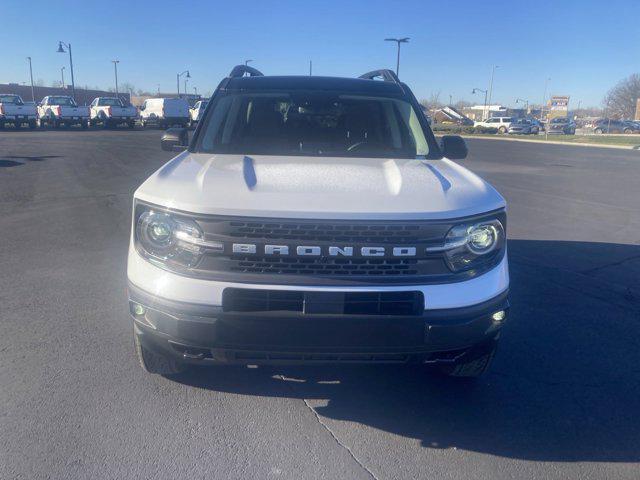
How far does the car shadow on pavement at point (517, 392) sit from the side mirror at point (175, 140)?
198 centimetres

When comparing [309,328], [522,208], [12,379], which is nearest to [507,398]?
[309,328]

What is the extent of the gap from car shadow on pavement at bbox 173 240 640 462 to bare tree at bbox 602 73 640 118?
9856 cm

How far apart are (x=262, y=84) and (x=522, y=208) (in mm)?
6982

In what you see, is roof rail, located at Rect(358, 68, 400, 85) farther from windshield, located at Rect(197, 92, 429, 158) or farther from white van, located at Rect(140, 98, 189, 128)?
white van, located at Rect(140, 98, 189, 128)

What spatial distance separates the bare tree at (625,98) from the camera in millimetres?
92062

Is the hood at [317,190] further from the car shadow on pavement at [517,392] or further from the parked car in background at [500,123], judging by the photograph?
the parked car in background at [500,123]

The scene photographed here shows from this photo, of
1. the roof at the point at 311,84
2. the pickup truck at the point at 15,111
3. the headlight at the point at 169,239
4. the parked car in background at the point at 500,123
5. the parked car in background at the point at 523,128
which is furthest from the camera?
the parked car in background at the point at 500,123

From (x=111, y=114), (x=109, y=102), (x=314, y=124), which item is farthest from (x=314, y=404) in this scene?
(x=109, y=102)

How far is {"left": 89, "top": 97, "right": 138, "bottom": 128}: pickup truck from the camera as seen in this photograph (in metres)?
37.8

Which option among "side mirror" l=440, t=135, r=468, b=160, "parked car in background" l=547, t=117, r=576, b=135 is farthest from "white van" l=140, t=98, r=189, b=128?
"side mirror" l=440, t=135, r=468, b=160

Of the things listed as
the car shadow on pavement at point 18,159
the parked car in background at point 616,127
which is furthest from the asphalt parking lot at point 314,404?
the parked car in background at point 616,127

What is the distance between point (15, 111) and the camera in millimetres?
32938

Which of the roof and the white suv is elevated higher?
the roof

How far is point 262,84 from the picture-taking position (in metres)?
4.74
